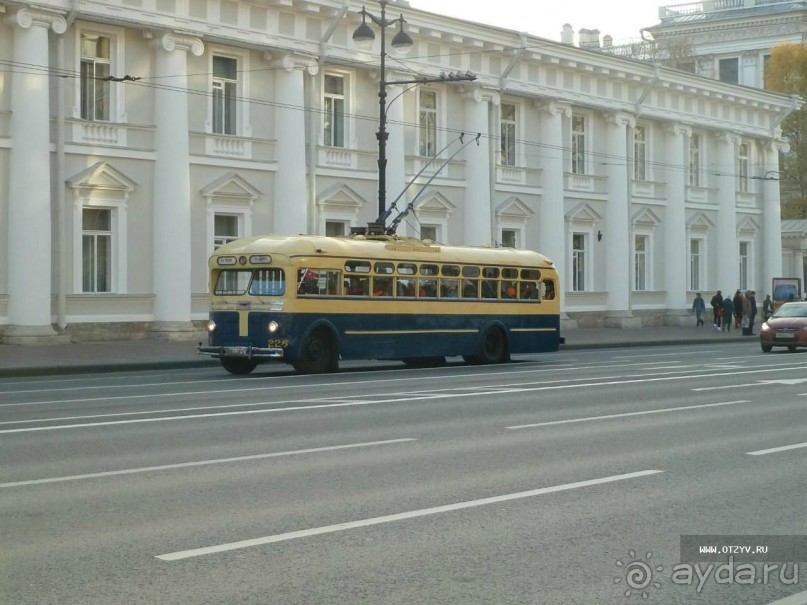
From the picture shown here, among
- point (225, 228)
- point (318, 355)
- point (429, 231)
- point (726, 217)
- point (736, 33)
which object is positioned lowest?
point (318, 355)

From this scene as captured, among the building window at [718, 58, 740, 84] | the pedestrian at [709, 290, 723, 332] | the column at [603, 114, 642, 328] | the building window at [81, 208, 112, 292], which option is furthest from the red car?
the building window at [718, 58, 740, 84]

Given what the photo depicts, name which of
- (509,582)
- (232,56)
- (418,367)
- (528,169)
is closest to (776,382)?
(418,367)

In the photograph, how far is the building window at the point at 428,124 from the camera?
44656mm

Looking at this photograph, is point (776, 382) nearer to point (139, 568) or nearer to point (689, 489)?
point (689, 489)

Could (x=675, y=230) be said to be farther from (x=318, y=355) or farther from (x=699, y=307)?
(x=318, y=355)

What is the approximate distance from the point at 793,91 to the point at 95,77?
51757 millimetres

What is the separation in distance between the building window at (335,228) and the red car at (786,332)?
1298cm

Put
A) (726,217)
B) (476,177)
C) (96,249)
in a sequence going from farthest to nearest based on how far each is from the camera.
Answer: (726,217), (476,177), (96,249)

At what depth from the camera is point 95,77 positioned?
34.4m

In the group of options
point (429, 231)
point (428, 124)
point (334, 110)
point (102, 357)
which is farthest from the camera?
point (429, 231)

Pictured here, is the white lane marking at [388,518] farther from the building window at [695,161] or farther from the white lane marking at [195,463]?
the building window at [695,161]

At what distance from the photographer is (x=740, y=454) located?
12781mm

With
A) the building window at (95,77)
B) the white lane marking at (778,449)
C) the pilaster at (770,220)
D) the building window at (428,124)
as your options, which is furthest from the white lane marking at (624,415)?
the pilaster at (770,220)

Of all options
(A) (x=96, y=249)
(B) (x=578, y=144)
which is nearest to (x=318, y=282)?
(A) (x=96, y=249)
